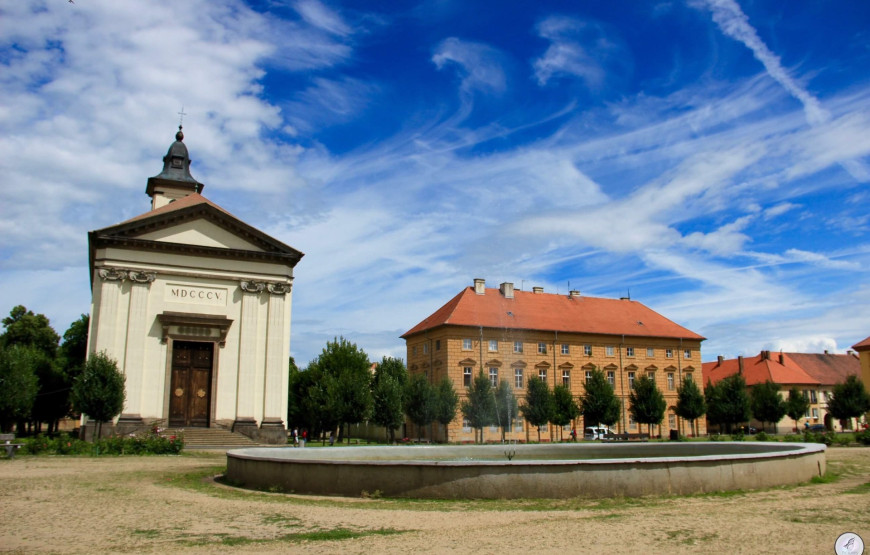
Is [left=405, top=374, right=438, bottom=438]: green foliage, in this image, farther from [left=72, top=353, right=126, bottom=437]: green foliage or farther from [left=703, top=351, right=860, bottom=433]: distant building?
[left=703, top=351, right=860, bottom=433]: distant building

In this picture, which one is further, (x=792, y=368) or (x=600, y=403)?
(x=792, y=368)

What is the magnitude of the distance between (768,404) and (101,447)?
2109 inches

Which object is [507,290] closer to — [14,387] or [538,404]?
[538,404]

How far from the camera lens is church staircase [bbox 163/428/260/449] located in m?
31.9

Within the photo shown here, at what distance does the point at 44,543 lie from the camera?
8.38 metres

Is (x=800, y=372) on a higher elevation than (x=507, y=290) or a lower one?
lower

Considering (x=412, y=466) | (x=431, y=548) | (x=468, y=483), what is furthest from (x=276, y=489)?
(x=431, y=548)

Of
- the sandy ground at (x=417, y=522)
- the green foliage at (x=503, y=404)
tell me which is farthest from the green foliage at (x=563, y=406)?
the sandy ground at (x=417, y=522)

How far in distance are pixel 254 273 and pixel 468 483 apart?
1080 inches

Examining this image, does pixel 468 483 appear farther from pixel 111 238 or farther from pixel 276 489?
pixel 111 238

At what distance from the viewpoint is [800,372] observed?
7625 cm

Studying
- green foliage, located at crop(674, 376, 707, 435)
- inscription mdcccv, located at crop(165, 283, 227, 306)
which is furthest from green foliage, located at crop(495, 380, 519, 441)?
inscription mdcccv, located at crop(165, 283, 227, 306)

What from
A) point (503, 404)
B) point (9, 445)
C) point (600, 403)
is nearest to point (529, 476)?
point (9, 445)

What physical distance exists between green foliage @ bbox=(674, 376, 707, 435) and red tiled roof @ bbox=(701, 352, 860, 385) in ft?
57.8
